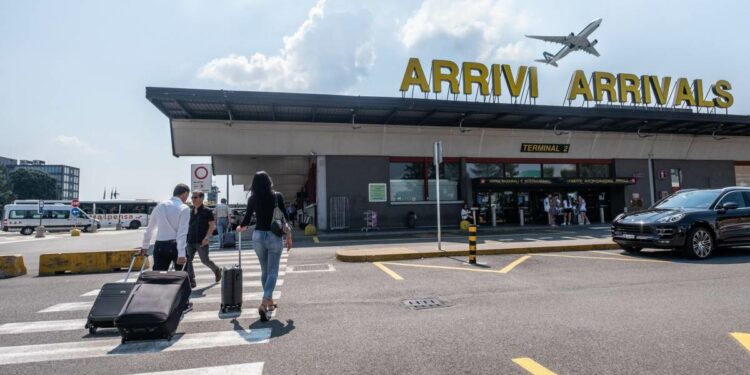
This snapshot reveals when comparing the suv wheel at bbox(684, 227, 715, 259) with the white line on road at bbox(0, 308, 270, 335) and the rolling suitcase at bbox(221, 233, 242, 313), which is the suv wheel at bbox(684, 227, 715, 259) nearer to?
the white line on road at bbox(0, 308, 270, 335)

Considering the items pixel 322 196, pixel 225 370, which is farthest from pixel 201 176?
pixel 225 370

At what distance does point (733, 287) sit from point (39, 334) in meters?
9.84

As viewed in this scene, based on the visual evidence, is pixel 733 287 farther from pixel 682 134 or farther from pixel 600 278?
pixel 682 134

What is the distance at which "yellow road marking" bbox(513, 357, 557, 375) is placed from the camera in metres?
3.22

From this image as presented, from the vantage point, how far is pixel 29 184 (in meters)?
85.0

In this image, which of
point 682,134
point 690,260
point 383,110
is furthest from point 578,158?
point 690,260

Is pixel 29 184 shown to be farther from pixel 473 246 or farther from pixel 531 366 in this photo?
pixel 531 366

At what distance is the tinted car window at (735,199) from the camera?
381 inches

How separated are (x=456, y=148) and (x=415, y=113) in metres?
3.72

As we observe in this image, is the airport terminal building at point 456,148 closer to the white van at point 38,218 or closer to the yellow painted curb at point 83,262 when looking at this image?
the yellow painted curb at point 83,262

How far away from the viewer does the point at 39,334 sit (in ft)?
15.2

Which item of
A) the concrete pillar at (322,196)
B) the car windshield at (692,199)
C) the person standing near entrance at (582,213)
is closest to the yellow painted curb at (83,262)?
the concrete pillar at (322,196)

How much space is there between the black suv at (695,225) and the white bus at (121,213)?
41716mm

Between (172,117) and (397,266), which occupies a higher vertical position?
(172,117)
